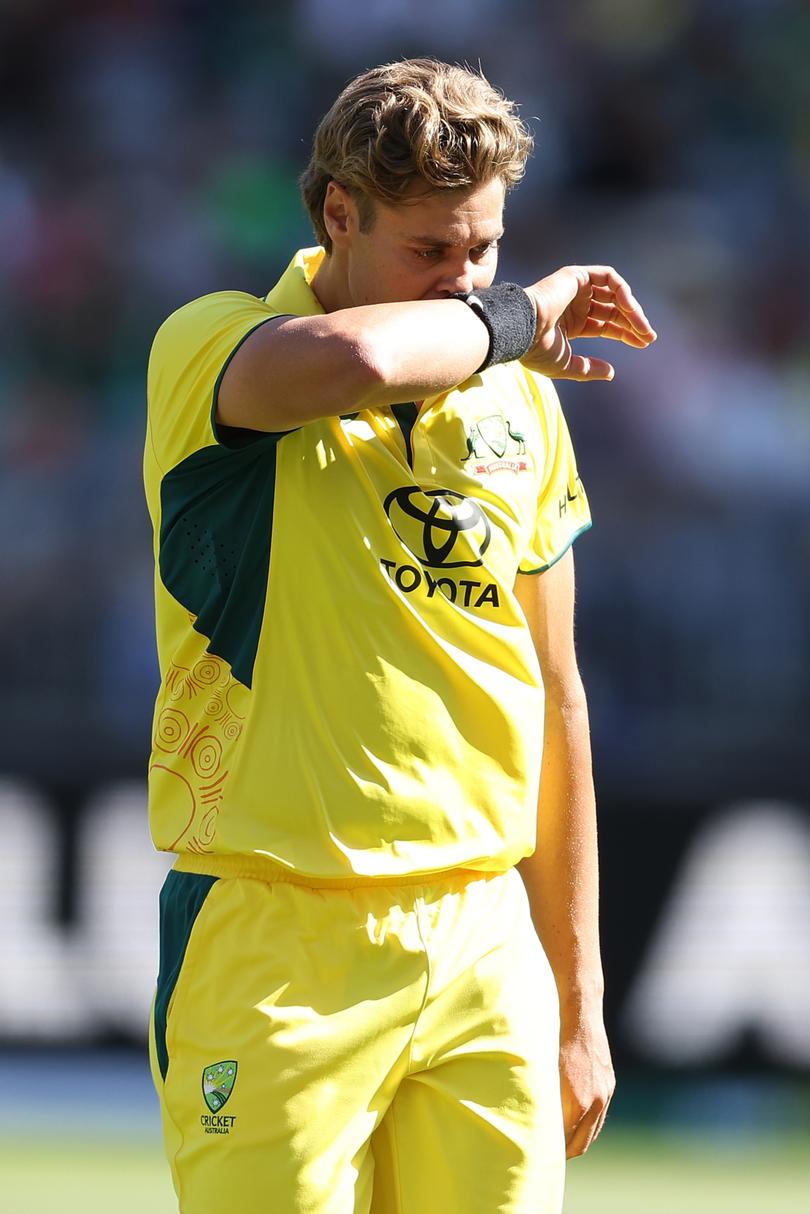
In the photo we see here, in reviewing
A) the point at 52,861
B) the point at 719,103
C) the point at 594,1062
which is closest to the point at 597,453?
the point at 719,103

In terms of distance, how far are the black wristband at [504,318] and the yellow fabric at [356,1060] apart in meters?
0.72

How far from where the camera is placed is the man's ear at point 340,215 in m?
2.38

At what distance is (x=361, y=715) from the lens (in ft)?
7.38

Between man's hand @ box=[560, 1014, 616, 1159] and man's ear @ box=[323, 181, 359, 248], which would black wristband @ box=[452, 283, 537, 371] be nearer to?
man's ear @ box=[323, 181, 359, 248]

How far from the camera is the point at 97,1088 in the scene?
5.53 meters

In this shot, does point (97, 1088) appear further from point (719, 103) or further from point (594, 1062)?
point (719, 103)

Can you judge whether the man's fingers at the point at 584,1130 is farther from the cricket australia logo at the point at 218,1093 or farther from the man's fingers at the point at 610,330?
the man's fingers at the point at 610,330

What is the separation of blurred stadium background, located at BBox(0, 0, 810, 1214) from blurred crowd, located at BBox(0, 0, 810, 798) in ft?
0.06

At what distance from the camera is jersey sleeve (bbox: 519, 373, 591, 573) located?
258cm

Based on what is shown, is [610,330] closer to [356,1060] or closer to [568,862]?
[568,862]

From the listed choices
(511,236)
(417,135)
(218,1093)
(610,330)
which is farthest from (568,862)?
(511,236)

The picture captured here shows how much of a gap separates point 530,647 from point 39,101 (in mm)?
7650

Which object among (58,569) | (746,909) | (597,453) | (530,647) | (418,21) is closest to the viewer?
(530,647)

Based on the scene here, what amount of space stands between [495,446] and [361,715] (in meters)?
0.47
